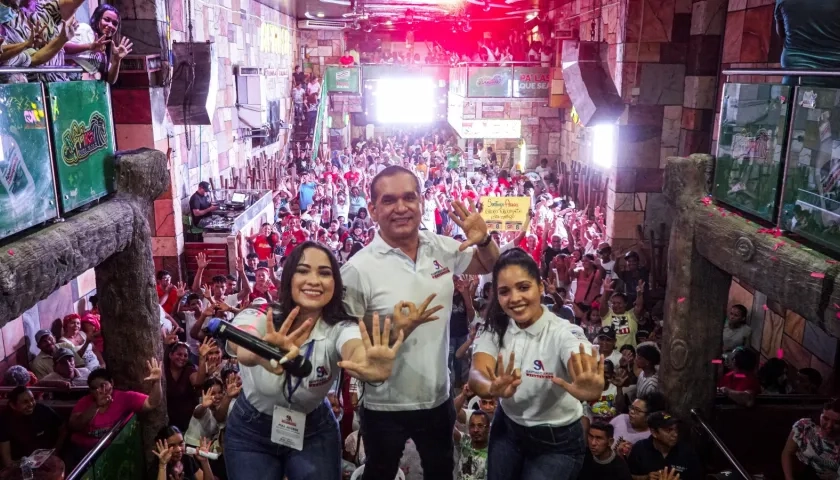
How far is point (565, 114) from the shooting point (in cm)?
1670

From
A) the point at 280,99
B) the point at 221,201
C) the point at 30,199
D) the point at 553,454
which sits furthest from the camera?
the point at 280,99

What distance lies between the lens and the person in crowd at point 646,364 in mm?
5590

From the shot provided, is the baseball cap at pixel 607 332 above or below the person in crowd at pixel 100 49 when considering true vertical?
below

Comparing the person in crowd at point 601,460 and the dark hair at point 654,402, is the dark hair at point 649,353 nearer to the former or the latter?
the dark hair at point 654,402

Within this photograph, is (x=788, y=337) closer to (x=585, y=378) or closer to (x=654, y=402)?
(x=654, y=402)

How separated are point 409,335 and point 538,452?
82 cm

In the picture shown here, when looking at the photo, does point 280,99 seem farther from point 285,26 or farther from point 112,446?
point 112,446

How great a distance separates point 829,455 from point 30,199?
539 centimetres

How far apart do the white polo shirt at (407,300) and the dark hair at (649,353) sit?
9.96 ft

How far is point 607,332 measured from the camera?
6469mm

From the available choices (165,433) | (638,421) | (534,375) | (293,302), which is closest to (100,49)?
(165,433)

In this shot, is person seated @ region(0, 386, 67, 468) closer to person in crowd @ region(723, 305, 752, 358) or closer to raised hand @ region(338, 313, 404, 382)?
raised hand @ region(338, 313, 404, 382)

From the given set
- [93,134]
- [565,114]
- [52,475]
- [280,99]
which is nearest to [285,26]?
[280,99]

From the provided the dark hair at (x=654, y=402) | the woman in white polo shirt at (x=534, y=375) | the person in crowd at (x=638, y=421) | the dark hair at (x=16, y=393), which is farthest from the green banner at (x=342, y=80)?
the woman in white polo shirt at (x=534, y=375)
